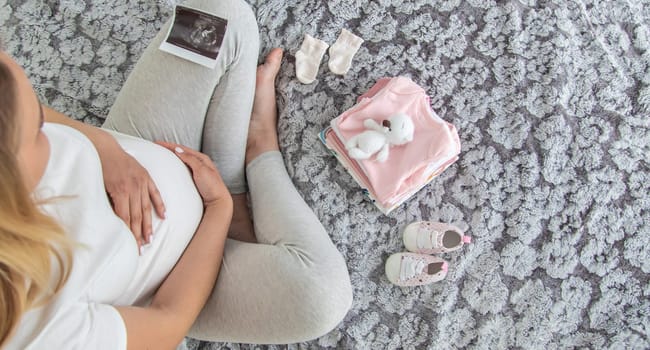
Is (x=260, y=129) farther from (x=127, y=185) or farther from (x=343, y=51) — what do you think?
(x=127, y=185)

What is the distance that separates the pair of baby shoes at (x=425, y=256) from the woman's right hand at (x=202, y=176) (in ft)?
1.40

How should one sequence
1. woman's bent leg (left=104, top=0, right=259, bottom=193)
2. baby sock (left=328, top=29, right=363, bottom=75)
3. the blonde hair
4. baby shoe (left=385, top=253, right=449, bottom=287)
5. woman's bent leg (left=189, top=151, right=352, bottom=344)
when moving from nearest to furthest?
the blonde hair < woman's bent leg (left=189, top=151, right=352, bottom=344) < woman's bent leg (left=104, top=0, right=259, bottom=193) < baby shoe (left=385, top=253, right=449, bottom=287) < baby sock (left=328, top=29, right=363, bottom=75)

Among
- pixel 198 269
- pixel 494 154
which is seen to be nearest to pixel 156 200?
pixel 198 269

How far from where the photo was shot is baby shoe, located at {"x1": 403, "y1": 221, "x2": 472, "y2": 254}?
118cm

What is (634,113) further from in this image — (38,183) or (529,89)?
(38,183)

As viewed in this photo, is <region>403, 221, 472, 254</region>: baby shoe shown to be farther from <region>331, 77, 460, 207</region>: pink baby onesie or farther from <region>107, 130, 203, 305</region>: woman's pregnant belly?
<region>107, 130, 203, 305</region>: woman's pregnant belly

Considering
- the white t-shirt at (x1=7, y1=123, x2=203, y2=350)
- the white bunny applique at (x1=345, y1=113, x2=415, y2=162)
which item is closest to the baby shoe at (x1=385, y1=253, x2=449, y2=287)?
the white bunny applique at (x1=345, y1=113, x2=415, y2=162)


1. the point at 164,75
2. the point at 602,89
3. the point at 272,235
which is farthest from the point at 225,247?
the point at 602,89

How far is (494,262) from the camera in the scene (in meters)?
1.21

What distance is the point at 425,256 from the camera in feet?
3.93

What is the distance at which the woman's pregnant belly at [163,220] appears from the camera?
89 cm

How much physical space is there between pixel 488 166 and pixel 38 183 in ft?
3.10

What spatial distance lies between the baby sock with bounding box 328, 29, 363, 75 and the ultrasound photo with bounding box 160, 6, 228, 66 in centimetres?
32

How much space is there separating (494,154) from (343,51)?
1.48 ft
